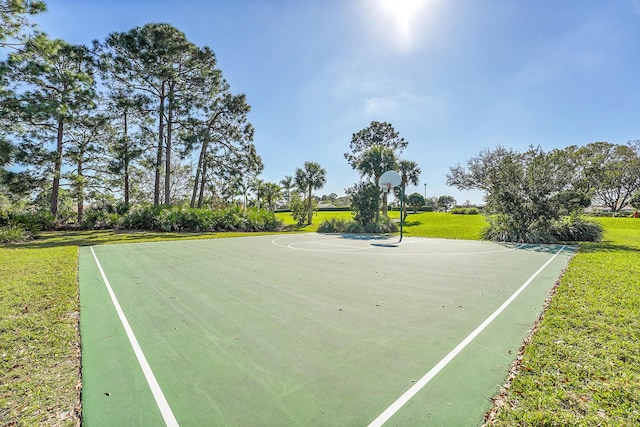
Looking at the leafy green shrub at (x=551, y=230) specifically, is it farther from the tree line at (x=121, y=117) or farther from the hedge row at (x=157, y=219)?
the tree line at (x=121, y=117)

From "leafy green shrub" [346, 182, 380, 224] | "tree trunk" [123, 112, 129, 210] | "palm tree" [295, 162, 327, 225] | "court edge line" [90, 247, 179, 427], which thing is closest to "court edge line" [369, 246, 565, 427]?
"court edge line" [90, 247, 179, 427]

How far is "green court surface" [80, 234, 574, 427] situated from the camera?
1765mm

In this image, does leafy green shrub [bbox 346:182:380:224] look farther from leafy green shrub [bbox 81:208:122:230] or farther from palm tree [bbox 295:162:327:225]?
leafy green shrub [bbox 81:208:122:230]

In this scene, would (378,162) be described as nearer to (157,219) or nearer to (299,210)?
(299,210)

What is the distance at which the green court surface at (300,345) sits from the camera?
1.76 meters

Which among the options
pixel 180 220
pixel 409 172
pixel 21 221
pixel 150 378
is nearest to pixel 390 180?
pixel 180 220

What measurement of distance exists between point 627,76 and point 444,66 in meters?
6.75

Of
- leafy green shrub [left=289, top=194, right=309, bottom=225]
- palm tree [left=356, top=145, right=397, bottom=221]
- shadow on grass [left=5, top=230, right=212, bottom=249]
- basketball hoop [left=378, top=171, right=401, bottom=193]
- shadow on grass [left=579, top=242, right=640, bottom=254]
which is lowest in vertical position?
shadow on grass [left=5, top=230, right=212, bottom=249]

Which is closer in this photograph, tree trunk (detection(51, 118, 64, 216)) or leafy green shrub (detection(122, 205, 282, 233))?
leafy green shrub (detection(122, 205, 282, 233))

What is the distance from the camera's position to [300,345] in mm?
2619

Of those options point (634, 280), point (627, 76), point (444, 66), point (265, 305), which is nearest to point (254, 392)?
point (265, 305)

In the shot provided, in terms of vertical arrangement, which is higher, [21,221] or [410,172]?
[410,172]

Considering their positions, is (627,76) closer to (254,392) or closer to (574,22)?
(574,22)

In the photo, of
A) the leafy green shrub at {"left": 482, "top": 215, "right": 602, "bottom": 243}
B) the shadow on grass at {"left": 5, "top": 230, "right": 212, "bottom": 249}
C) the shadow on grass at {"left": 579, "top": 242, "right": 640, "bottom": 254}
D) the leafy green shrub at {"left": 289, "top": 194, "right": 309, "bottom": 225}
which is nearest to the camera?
the shadow on grass at {"left": 579, "top": 242, "right": 640, "bottom": 254}
